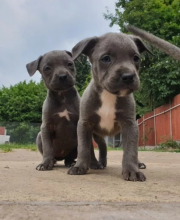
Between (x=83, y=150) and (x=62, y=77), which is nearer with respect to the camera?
(x=83, y=150)

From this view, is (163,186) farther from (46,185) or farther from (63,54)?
(63,54)

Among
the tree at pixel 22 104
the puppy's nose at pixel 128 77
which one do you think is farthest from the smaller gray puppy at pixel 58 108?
the tree at pixel 22 104

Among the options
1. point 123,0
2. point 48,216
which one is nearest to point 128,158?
point 48,216

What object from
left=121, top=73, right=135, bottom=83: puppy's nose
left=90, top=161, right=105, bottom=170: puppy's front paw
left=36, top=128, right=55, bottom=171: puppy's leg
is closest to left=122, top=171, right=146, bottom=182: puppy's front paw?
left=121, top=73, right=135, bottom=83: puppy's nose

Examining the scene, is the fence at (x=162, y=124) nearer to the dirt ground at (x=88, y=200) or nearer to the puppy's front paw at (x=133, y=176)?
the puppy's front paw at (x=133, y=176)

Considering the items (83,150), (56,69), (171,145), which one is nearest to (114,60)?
(83,150)

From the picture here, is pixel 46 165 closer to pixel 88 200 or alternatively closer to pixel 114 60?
pixel 114 60

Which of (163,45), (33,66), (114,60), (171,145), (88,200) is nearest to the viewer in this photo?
(88,200)
